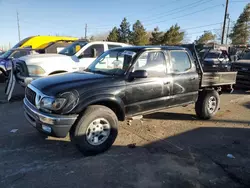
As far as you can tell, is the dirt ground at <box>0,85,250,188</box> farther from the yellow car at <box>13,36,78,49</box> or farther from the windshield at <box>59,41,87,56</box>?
the yellow car at <box>13,36,78,49</box>

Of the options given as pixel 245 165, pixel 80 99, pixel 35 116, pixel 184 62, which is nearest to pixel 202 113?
pixel 184 62

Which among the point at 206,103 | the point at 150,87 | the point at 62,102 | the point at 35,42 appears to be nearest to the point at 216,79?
the point at 206,103

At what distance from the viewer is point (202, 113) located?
5.61 meters

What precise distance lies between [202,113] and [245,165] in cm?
224

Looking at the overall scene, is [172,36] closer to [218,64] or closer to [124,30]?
[124,30]

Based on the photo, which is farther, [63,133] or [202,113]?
[202,113]

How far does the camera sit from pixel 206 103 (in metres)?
5.55

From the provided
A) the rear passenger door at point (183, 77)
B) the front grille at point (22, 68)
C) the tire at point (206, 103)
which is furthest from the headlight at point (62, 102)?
the front grille at point (22, 68)

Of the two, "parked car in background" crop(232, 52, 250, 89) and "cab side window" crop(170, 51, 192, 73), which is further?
"parked car in background" crop(232, 52, 250, 89)

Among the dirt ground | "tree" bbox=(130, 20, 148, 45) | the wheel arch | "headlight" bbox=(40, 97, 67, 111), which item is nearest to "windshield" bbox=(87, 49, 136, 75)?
the wheel arch

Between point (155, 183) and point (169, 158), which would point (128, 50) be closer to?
point (169, 158)

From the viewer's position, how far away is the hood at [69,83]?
11.0 feet

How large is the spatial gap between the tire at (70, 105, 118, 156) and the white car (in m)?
3.94

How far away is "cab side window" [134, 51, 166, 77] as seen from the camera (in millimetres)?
4177
